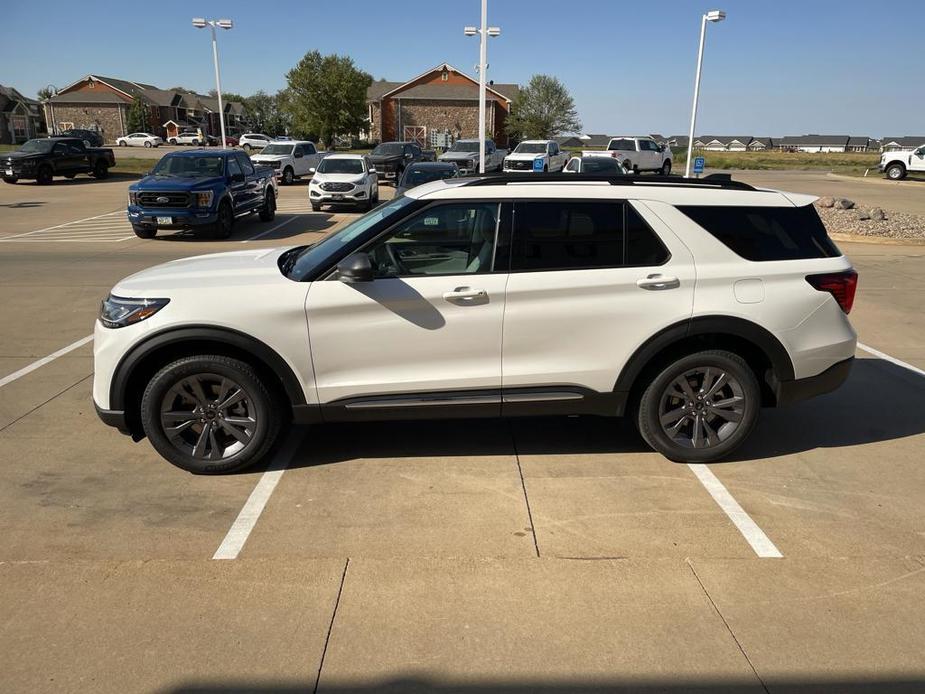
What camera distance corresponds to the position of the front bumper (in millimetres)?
14234

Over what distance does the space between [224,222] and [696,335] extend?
42.0 feet

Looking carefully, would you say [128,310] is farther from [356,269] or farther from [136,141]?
[136,141]

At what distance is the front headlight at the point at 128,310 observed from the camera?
4.03m

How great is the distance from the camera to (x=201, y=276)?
4.22 m

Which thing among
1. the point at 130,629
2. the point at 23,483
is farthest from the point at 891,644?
the point at 23,483

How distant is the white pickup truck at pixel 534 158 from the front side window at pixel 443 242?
80.2ft

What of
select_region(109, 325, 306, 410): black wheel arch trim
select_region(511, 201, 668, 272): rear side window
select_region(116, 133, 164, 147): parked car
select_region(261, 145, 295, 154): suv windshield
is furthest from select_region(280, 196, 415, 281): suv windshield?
select_region(116, 133, 164, 147): parked car

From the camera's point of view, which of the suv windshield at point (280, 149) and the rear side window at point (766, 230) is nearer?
the rear side window at point (766, 230)

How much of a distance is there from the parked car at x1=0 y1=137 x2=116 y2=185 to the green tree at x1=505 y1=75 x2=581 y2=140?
171ft

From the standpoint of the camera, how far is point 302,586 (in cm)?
318

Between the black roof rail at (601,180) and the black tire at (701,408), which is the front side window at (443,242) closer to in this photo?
the black roof rail at (601,180)

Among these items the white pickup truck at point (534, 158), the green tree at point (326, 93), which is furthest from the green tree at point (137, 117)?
the white pickup truck at point (534, 158)

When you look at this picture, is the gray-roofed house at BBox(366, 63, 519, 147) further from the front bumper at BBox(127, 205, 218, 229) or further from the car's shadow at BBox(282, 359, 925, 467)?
the car's shadow at BBox(282, 359, 925, 467)

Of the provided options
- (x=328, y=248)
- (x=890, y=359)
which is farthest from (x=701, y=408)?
(x=890, y=359)
